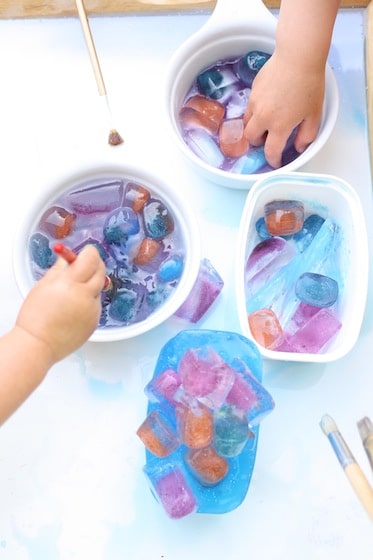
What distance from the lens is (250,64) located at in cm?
80

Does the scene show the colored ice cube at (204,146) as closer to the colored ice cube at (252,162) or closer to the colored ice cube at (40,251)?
the colored ice cube at (252,162)

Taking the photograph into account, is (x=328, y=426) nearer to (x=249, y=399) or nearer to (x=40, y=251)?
(x=249, y=399)

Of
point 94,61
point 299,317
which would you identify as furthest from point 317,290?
point 94,61

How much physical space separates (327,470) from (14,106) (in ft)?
1.81

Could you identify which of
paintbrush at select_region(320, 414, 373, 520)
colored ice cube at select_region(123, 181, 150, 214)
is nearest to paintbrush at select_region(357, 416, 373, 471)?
paintbrush at select_region(320, 414, 373, 520)

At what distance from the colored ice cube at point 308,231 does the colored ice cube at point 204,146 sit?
0.12 m

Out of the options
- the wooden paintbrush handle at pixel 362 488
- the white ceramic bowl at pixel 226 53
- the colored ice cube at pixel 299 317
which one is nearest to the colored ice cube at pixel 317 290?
the colored ice cube at pixel 299 317

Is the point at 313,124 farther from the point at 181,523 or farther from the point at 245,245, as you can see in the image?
the point at 181,523

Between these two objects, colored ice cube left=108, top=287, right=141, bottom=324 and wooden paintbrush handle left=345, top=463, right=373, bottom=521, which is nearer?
wooden paintbrush handle left=345, top=463, right=373, bottom=521

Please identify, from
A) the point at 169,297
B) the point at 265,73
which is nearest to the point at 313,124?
the point at 265,73

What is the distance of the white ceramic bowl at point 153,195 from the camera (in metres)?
0.70

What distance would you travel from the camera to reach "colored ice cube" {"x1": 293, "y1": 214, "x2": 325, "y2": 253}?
79 centimetres

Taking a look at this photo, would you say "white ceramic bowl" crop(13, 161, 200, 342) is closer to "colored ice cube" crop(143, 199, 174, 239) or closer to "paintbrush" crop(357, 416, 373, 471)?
"colored ice cube" crop(143, 199, 174, 239)

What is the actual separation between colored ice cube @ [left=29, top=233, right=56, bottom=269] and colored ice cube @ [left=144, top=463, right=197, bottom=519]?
9.5 inches
